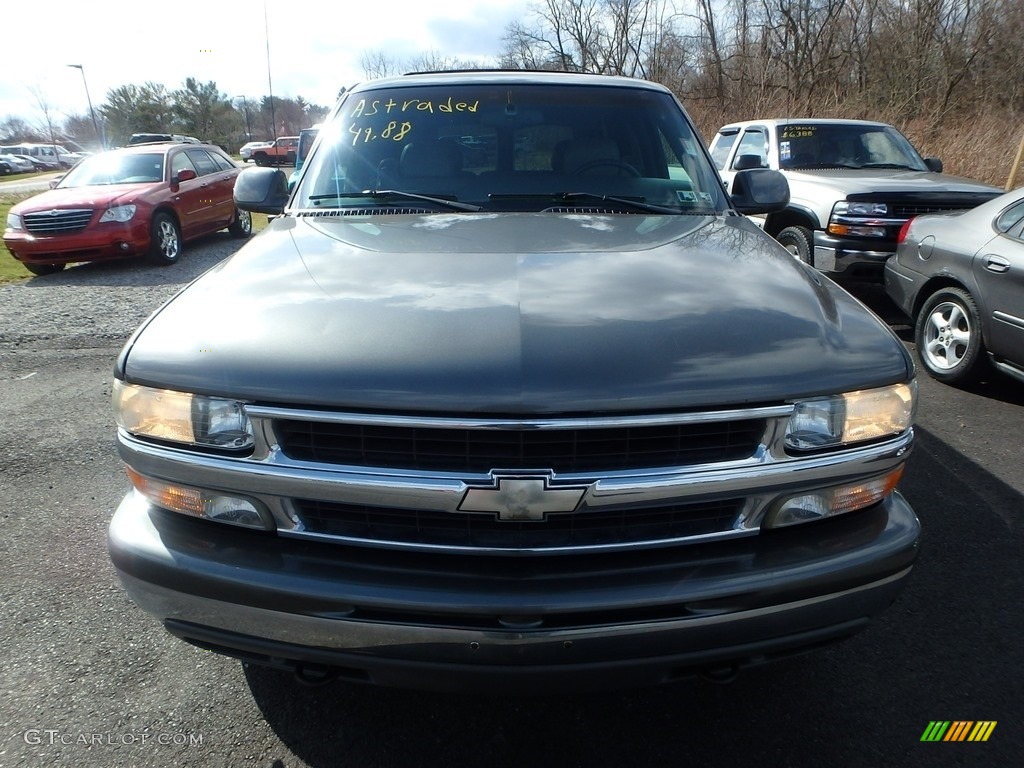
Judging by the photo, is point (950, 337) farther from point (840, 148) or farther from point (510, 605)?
point (510, 605)

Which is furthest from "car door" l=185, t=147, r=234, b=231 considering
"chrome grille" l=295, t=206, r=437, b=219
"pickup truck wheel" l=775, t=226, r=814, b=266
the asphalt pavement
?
"chrome grille" l=295, t=206, r=437, b=219

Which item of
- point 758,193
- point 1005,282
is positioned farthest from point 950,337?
point 758,193

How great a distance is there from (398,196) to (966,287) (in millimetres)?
4146

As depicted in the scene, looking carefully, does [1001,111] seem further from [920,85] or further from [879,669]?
[879,669]

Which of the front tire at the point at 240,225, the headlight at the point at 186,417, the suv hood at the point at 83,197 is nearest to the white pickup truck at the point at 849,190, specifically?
the headlight at the point at 186,417

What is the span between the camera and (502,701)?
2.29 m

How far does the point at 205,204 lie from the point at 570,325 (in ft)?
37.5

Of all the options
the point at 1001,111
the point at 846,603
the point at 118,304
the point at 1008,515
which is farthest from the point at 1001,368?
the point at 1001,111

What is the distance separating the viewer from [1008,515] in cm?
343

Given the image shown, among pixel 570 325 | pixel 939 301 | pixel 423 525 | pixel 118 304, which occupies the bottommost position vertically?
pixel 118 304

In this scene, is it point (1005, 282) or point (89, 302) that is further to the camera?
point (89, 302)

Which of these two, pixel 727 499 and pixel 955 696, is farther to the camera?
pixel 955 696

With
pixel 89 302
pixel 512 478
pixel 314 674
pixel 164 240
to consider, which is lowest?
pixel 89 302

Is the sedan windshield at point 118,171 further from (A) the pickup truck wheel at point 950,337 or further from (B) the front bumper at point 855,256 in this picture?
(A) the pickup truck wheel at point 950,337
